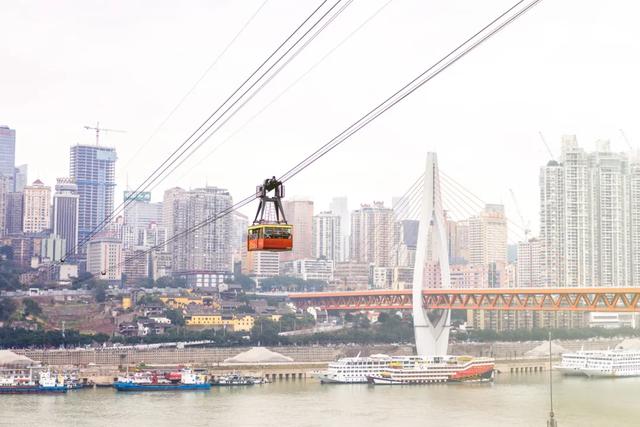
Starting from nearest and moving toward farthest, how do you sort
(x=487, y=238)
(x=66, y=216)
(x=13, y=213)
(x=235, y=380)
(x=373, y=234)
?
(x=235, y=380) < (x=487, y=238) < (x=13, y=213) < (x=373, y=234) < (x=66, y=216)

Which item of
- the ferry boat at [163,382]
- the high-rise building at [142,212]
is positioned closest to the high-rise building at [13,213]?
the high-rise building at [142,212]

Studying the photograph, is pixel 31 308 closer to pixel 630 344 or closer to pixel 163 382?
pixel 163 382

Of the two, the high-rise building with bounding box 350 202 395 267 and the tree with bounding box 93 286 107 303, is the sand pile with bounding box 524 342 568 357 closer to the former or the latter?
the tree with bounding box 93 286 107 303

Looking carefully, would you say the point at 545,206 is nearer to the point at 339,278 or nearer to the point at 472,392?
the point at 339,278

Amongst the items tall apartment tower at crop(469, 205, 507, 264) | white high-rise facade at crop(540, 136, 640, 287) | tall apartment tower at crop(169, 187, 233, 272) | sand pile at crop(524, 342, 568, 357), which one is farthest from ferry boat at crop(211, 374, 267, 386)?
tall apartment tower at crop(469, 205, 507, 264)

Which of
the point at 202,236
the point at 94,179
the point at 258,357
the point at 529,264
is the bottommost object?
the point at 258,357

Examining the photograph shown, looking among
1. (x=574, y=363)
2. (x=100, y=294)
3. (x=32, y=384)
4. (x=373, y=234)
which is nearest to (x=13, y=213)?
(x=100, y=294)
